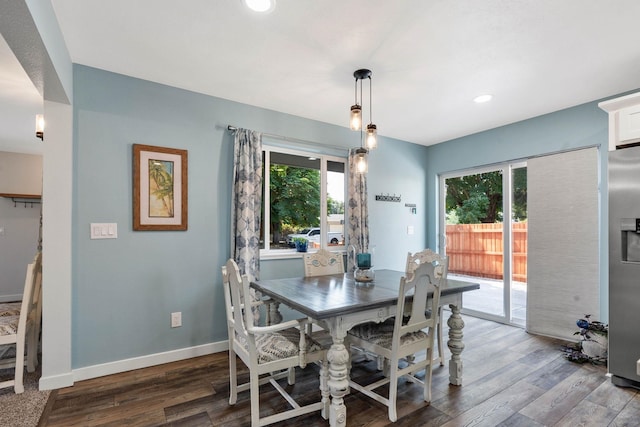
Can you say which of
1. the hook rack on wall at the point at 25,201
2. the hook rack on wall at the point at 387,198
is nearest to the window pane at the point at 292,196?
the hook rack on wall at the point at 387,198

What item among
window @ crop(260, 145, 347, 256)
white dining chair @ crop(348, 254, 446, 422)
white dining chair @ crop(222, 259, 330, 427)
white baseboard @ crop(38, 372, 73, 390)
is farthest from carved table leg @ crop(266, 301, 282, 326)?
white baseboard @ crop(38, 372, 73, 390)

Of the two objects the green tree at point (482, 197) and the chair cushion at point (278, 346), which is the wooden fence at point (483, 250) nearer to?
the green tree at point (482, 197)

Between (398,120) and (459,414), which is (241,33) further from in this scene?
(459,414)

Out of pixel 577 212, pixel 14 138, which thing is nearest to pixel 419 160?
pixel 577 212

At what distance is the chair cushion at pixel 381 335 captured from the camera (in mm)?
2086

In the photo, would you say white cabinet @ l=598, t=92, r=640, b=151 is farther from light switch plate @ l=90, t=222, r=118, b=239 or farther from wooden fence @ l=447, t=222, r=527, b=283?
light switch plate @ l=90, t=222, r=118, b=239

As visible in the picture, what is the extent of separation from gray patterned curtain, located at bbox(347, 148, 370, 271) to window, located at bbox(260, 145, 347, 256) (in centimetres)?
21

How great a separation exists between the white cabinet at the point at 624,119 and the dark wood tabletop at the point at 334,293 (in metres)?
1.65

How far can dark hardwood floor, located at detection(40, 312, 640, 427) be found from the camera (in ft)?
6.53

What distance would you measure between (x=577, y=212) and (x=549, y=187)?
0.38 meters

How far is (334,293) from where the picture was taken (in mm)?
2234

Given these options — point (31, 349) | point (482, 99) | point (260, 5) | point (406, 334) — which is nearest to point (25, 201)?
point (31, 349)

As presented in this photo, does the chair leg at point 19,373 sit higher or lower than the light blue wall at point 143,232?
lower

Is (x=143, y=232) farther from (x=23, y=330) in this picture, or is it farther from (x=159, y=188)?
(x=23, y=330)
